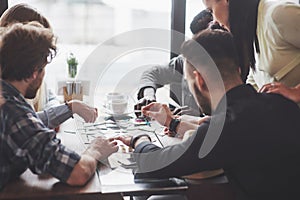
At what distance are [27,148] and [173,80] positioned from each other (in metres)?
1.37

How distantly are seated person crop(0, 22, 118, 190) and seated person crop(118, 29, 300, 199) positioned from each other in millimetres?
218

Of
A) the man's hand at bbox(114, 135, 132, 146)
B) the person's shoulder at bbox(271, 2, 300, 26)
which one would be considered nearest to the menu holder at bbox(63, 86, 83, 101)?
the man's hand at bbox(114, 135, 132, 146)

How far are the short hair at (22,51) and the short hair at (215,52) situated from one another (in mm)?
468

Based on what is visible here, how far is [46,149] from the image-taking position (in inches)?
45.7

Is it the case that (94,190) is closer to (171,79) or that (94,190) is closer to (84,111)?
(84,111)

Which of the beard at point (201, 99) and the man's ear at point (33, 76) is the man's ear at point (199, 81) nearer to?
the beard at point (201, 99)

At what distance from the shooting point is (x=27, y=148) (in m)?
1.16

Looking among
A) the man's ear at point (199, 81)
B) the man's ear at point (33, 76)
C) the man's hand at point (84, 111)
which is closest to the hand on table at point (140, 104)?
the man's hand at point (84, 111)

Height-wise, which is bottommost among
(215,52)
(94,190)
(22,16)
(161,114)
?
(94,190)

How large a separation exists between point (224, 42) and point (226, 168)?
0.40 meters

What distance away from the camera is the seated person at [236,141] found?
1217 mm

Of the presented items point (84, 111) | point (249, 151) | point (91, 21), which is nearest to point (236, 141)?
point (249, 151)

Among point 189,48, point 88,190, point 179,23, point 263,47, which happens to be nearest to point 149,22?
point 179,23

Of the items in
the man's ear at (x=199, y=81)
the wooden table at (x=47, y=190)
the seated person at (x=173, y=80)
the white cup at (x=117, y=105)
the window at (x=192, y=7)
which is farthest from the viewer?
the window at (x=192, y=7)
